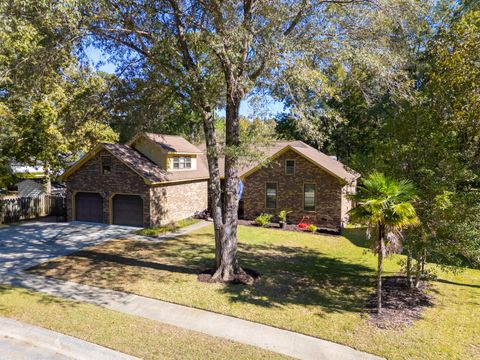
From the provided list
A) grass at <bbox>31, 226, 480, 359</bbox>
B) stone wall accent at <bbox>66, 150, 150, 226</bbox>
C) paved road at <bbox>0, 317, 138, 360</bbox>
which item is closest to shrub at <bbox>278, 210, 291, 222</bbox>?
grass at <bbox>31, 226, 480, 359</bbox>

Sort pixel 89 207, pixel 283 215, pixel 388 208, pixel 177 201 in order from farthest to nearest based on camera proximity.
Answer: pixel 177 201 → pixel 89 207 → pixel 283 215 → pixel 388 208

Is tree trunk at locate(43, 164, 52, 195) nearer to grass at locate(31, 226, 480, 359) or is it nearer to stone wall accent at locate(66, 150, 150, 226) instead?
stone wall accent at locate(66, 150, 150, 226)

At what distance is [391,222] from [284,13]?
7700 mm

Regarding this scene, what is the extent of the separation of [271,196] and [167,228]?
7853 mm

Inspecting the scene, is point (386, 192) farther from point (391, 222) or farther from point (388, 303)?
point (388, 303)

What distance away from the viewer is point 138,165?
2228 cm

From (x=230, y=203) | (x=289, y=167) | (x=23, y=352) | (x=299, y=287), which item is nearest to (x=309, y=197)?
(x=289, y=167)

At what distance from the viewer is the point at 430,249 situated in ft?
34.6

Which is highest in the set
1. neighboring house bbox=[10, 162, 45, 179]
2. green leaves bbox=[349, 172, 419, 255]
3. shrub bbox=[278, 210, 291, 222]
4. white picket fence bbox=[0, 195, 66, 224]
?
neighboring house bbox=[10, 162, 45, 179]

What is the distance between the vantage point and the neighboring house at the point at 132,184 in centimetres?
2203

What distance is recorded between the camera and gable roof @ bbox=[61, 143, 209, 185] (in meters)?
21.8

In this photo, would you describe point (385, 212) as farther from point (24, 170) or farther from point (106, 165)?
point (24, 170)

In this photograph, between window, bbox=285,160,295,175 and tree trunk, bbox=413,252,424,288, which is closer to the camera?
tree trunk, bbox=413,252,424,288

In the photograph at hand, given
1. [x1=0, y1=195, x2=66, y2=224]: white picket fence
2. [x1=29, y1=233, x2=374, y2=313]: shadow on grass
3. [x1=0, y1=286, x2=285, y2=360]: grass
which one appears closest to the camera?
[x1=0, y1=286, x2=285, y2=360]: grass
